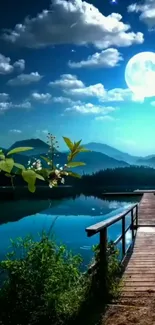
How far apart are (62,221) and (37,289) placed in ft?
106

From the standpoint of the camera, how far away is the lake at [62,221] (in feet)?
80.2

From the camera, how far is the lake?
80.2 feet

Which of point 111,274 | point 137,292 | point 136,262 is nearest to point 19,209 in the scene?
point 136,262

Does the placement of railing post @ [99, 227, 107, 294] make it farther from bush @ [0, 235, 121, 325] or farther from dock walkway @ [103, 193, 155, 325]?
bush @ [0, 235, 121, 325]

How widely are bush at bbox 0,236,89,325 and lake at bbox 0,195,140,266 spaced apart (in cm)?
1243

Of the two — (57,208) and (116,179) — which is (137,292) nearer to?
(57,208)

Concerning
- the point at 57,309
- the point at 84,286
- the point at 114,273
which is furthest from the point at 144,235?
the point at 57,309

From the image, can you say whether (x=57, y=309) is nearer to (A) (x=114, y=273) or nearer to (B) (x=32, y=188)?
(A) (x=114, y=273)

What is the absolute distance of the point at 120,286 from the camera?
5.40m

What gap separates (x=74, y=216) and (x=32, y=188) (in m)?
39.2

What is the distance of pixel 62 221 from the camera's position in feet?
119

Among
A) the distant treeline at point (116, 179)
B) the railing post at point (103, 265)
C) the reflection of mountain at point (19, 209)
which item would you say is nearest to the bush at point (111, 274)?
the railing post at point (103, 265)

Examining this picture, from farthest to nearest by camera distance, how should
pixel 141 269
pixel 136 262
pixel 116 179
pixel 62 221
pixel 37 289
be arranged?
1. pixel 116 179
2. pixel 62 221
3. pixel 136 262
4. pixel 141 269
5. pixel 37 289

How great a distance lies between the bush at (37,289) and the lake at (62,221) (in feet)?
40.8
